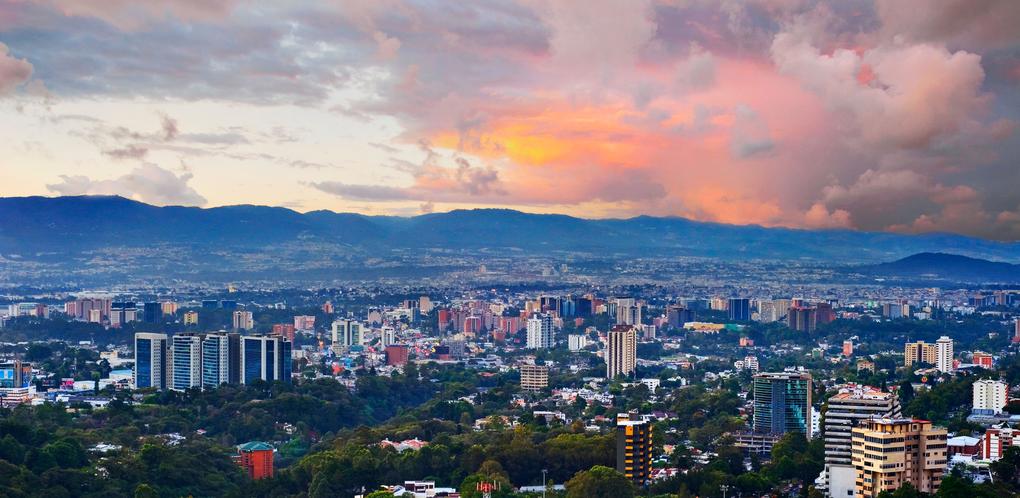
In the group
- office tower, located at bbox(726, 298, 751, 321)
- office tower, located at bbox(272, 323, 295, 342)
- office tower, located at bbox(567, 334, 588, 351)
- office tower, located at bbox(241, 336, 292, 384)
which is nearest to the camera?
office tower, located at bbox(241, 336, 292, 384)

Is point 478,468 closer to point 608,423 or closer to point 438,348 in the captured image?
point 608,423

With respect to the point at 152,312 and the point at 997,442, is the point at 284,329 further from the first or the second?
the point at 997,442

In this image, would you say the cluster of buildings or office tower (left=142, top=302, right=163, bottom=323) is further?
office tower (left=142, top=302, right=163, bottom=323)

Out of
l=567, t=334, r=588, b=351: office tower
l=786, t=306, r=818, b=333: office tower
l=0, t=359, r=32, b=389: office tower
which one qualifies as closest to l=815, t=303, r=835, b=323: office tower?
l=786, t=306, r=818, b=333: office tower

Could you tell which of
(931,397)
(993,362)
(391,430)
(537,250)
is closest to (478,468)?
(391,430)

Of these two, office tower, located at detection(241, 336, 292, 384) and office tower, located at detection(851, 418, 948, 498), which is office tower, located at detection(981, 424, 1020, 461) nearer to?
office tower, located at detection(851, 418, 948, 498)
